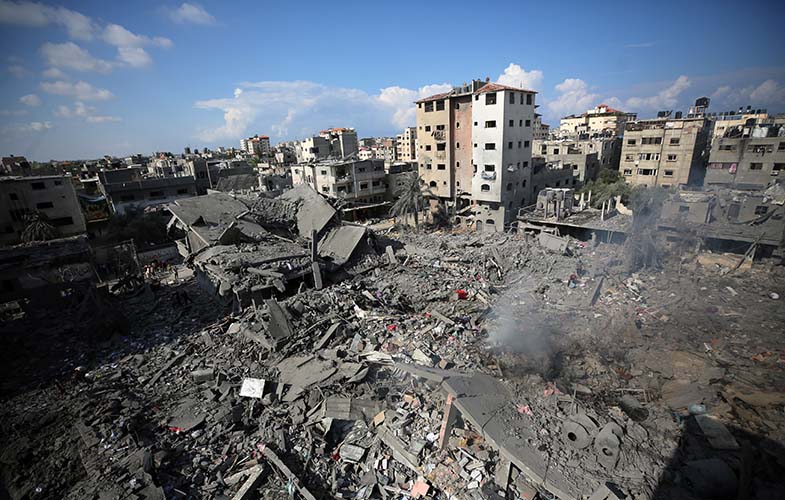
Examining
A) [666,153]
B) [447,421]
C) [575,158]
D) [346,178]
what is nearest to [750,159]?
[666,153]

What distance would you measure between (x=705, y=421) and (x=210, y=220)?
22.3 m

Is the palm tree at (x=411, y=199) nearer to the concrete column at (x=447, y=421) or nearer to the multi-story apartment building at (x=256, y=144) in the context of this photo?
the concrete column at (x=447, y=421)

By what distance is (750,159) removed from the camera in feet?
87.8

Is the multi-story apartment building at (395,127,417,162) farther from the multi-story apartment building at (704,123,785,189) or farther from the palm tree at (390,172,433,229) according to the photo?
the multi-story apartment building at (704,123,785,189)

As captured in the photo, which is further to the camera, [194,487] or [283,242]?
[283,242]

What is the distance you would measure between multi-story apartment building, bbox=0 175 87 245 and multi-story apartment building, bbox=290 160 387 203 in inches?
688

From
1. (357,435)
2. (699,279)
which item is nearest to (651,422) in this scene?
(357,435)

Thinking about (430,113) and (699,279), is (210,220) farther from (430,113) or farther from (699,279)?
(699,279)

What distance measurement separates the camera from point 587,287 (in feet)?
47.5

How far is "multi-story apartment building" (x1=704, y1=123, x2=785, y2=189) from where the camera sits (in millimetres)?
25609

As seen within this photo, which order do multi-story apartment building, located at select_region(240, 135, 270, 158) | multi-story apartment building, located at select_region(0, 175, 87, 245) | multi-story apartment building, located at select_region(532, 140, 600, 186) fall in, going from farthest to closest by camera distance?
multi-story apartment building, located at select_region(240, 135, 270, 158) → multi-story apartment building, located at select_region(532, 140, 600, 186) → multi-story apartment building, located at select_region(0, 175, 87, 245)

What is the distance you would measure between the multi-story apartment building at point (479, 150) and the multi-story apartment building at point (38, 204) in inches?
1103

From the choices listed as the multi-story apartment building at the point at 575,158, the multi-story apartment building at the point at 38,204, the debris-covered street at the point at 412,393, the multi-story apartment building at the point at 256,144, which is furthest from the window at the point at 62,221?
the multi-story apartment building at the point at 256,144

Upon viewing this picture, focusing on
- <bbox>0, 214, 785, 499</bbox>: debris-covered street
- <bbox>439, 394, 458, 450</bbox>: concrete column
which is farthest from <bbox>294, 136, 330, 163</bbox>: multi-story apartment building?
<bbox>439, 394, 458, 450</bbox>: concrete column
